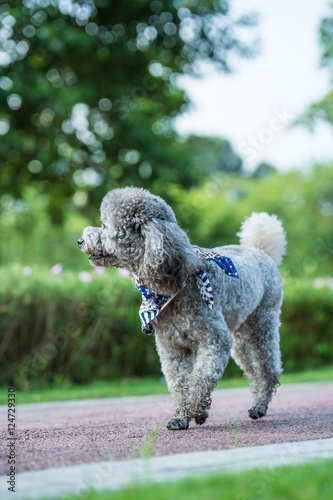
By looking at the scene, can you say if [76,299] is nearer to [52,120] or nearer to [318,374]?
[318,374]

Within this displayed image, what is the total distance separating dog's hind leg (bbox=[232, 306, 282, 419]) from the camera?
6.35 metres

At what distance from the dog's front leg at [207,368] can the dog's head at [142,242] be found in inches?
18.2

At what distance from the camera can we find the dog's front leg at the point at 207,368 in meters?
5.13

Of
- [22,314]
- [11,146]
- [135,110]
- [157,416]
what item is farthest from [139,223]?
[135,110]

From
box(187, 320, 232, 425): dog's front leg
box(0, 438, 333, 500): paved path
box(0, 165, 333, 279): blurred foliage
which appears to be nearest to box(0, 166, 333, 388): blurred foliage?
box(187, 320, 232, 425): dog's front leg

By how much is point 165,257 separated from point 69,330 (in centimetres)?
621

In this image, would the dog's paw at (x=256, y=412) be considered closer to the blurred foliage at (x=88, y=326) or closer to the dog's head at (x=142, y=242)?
the dog's head at (x=142, y=242)

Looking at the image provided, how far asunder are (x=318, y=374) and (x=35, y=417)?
22.5 feet

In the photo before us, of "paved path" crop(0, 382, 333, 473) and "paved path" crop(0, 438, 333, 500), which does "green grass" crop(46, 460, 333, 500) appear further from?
"paved path" crop(0, 382, 333, 473)

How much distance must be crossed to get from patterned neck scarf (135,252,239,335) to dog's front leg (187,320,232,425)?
0.21m

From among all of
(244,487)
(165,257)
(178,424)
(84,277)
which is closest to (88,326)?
(84,277)

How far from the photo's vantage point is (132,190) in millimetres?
5344

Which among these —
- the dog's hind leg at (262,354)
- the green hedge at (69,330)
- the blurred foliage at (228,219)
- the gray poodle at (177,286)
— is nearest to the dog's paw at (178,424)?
the gray poodle at (177,286)

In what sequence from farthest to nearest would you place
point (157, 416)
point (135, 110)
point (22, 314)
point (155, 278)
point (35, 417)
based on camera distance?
point (135, 110) → point (22, 314) → point (35, 417) → point (157, 416) → point (155, 278)
